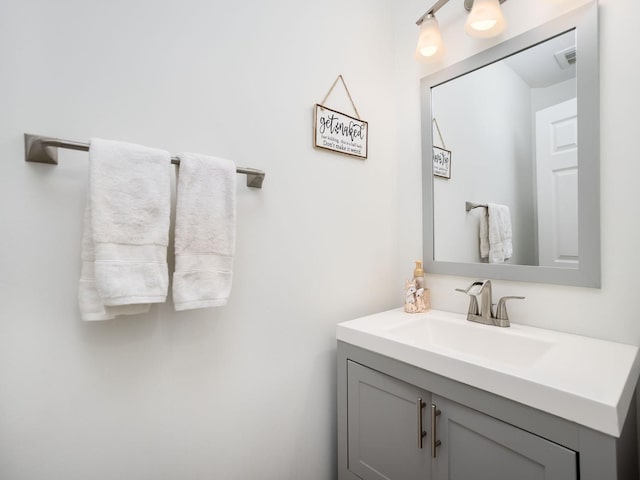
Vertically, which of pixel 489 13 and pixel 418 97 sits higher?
pixel 489 13

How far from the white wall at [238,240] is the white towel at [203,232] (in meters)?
0.14

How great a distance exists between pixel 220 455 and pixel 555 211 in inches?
54.6

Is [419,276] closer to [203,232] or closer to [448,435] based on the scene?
[448,435]

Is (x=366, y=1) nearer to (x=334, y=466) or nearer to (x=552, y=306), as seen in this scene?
(x=552, y=306)

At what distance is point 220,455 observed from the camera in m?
1.00

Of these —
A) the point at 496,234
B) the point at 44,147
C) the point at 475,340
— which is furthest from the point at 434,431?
the point at 44,147

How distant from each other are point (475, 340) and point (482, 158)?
73cm

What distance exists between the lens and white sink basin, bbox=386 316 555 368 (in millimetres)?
997

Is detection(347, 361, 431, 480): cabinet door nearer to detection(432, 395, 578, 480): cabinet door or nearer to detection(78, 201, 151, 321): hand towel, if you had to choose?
detection(432, 395, 578, 480): cabinet door

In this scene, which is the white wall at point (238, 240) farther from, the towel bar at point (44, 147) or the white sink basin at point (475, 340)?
the white sink basin at point (475, 340)

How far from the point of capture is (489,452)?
772mm

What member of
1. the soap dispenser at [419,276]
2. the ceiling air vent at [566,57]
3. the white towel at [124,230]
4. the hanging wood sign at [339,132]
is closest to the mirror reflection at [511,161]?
the ceiling air vent at [566,57]

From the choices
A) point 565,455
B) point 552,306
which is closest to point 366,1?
point 552,306

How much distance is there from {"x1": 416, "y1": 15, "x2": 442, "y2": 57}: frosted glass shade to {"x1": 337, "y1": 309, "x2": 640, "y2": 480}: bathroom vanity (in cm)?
112
